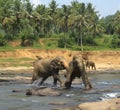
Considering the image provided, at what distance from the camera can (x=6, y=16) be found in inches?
3428

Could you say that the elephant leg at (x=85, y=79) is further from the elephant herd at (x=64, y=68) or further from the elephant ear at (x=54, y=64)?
the elephant ear at (x=54, y=64)

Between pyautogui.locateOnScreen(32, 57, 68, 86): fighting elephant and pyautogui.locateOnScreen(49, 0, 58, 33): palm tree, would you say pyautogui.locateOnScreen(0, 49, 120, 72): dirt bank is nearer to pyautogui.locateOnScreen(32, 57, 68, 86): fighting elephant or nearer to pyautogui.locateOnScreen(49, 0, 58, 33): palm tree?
pyautogui.locateOnScreen(49, 0, 58, 33): palm tree

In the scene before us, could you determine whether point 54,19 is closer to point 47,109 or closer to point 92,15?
point 92,15

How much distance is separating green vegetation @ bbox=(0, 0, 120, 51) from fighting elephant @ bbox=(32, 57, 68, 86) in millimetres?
53243

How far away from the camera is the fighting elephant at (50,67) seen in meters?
27.4

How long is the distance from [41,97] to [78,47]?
6466 cm

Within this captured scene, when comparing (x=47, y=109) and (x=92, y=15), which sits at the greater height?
(x=92, y=15)

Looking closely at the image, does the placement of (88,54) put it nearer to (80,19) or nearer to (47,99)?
(80,19)

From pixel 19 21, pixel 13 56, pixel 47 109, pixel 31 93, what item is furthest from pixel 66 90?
pixel 19 21

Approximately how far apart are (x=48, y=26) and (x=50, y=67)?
68.2 metres

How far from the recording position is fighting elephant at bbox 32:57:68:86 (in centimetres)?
2741

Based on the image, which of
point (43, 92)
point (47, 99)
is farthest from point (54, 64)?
point (47, 99)

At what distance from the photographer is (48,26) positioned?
315ft

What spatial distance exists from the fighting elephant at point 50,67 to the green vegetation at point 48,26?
175ft
